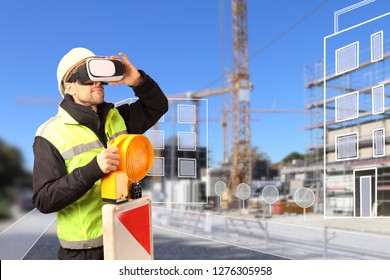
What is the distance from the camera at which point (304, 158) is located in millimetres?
2576

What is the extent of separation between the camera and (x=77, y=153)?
1.19 meters

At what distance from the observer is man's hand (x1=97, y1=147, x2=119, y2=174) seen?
103cm

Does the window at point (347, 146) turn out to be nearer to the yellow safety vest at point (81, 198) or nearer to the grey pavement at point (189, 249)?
the grey pavement at point (189, 249)

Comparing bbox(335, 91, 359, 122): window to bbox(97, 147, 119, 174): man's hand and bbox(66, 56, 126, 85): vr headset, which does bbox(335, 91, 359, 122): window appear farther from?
bbox(97, 147, 119, 174): man's hand

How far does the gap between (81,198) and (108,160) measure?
235 mm

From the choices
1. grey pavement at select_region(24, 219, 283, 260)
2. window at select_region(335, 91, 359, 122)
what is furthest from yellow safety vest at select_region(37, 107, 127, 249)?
window at select_region(335, 91, 359, 122)

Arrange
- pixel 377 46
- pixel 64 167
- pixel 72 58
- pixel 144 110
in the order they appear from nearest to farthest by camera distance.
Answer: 1. pixel 64 167
2. pixel 72 58
3. pixel 144 110
4. pixel 377 46

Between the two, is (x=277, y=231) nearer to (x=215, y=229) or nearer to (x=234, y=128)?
(x=215, y=229)

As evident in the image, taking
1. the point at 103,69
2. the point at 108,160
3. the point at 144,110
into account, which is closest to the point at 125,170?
the point at 108,160

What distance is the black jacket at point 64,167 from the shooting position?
105 centimetres

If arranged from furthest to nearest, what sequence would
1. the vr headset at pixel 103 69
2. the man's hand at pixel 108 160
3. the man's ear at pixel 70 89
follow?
the man's ear at pixel 70 89
the vr headset at pixel 103 69
the man's hand at pixel 108 160

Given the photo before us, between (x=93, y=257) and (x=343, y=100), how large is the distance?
65.7 inches

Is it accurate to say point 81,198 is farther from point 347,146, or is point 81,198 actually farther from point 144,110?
point 347,146

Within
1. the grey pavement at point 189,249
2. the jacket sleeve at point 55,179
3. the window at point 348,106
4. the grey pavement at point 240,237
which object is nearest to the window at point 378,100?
the window at point 348,106
